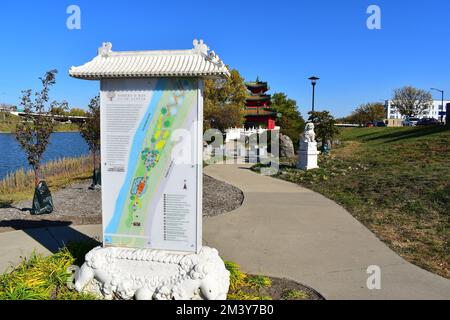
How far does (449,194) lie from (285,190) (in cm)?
473

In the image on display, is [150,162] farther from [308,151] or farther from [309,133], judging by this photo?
[309,133]

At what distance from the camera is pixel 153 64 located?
4824 millimetres

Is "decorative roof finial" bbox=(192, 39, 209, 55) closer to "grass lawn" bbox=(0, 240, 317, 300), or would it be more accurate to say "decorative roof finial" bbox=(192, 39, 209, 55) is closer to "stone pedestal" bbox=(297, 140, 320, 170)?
"grass lawn" bbox=(0, 240, 317, 300)

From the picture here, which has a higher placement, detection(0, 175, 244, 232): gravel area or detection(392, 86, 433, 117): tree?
detection(392, 86, 433, 117): tree

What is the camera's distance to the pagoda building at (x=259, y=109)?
5062cm

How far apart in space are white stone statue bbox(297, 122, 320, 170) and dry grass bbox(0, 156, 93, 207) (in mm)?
9756

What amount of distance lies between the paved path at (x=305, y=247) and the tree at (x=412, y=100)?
8123cm

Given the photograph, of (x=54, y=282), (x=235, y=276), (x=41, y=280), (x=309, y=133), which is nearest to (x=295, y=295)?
(x=235, y=276)

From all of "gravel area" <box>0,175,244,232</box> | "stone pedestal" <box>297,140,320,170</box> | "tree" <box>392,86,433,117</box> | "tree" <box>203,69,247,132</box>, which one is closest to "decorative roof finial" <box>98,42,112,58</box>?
"gravel area" <box>0,175,244,232</box>

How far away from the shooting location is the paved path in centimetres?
508

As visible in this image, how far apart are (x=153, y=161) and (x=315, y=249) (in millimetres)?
3425
